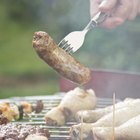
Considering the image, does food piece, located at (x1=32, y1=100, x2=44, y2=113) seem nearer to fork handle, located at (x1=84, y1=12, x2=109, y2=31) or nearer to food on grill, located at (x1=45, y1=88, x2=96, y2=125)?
food on grill, located at (x1=45, y1=88, x2=96, y2=125)

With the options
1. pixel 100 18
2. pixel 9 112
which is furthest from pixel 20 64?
pixel 100 18

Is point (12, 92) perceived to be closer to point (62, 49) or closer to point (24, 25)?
point (24, 25)

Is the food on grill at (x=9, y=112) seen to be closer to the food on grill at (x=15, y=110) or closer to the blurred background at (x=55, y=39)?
the food on grill at (x=15, y=110)

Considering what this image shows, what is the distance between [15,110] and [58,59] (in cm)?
83

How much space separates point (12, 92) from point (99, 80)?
15.5 feet

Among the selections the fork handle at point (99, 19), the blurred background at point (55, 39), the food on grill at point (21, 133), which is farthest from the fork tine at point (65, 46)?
the blurred background at point (55, 39)

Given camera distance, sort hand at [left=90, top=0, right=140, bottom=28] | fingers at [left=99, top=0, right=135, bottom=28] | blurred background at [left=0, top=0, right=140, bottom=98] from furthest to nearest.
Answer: blurred background at [left=0, top=0, right=140, bottom=98] → fingers at [left=99, top=0, right=135, bottom=28] → hand at [left=90, top=0, right=140, bottom=28]

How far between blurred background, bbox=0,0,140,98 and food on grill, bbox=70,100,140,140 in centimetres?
339

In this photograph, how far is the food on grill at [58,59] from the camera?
3670 mm

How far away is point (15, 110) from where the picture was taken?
438cm

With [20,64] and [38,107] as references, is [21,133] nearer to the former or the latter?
[38,107]

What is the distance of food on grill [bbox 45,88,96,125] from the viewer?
427cm

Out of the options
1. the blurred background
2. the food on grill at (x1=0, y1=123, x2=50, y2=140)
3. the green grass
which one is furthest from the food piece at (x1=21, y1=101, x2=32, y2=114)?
the green grass

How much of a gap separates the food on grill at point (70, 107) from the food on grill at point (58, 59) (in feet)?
1.83
